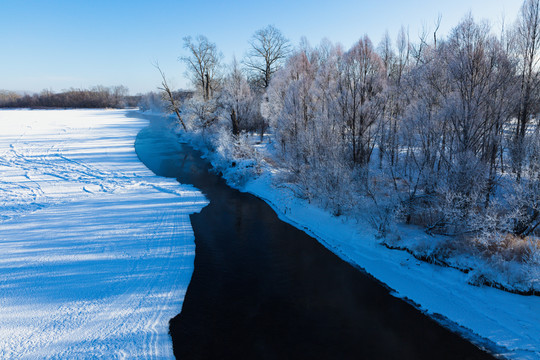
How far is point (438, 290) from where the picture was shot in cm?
823

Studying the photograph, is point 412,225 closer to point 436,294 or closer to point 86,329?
point 436,294

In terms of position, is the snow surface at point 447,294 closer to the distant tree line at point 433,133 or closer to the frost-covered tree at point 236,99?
the distant tree line at point 433,133

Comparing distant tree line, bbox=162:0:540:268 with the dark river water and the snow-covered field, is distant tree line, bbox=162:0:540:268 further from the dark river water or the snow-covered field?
the snow-covered field

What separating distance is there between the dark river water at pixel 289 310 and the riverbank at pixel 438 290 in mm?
446

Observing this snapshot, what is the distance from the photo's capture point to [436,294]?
26.6 feet

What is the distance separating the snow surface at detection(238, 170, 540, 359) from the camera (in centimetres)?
661

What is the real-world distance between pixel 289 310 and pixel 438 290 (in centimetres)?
446

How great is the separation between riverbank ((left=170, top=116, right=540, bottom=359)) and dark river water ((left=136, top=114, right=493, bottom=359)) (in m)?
0.45

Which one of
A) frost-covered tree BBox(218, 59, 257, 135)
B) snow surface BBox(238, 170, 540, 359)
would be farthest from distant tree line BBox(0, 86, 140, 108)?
snow surface BBox(238, 170, 540, 359)

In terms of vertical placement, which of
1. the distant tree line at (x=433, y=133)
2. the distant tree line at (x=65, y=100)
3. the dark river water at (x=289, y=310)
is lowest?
the dark river water at (x=289, y=310)

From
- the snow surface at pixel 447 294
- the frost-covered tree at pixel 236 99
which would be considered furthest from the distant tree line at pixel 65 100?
the snow surface at pixel 447 294

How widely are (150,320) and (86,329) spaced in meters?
1.41

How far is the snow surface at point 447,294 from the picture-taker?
6605mm

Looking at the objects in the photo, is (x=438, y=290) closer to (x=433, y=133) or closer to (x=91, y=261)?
(x=433, y=133)
